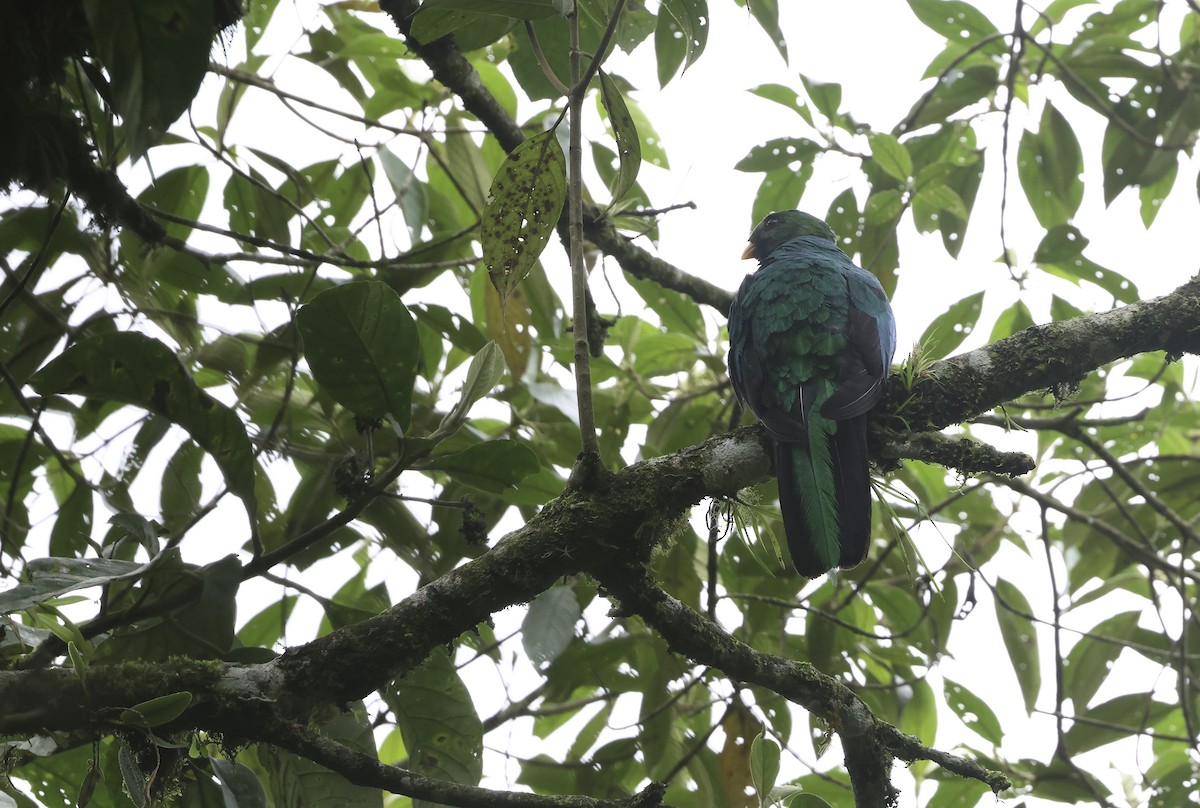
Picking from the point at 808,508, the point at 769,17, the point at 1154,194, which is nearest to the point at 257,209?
the point at 769,17

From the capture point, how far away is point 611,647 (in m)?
2.98

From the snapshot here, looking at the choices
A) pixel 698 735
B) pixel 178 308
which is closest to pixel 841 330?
pixel 698 735

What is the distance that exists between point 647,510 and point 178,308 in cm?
183

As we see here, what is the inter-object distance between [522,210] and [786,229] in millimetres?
2613

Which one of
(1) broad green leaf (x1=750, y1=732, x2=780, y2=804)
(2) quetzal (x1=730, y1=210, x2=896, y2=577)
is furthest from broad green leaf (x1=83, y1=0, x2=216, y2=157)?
(1) broad green leaf (x1=750, y1=732, x2=780, y2=804)

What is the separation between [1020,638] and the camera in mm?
3559

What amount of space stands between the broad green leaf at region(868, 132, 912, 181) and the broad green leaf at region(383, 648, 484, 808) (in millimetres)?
2295

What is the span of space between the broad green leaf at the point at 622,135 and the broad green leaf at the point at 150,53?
901 millimetres

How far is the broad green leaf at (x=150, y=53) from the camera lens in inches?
47.2

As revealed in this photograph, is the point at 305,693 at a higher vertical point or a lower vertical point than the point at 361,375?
lower

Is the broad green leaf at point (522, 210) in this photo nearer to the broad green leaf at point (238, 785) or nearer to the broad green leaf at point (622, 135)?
the broad green leaf at point (622, 135)

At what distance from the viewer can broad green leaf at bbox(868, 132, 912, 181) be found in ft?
10.8

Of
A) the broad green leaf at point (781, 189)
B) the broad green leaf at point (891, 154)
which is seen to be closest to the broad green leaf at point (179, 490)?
the broad green leaf at point (781, 189)

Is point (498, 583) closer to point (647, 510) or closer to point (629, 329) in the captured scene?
point (647, 510)
